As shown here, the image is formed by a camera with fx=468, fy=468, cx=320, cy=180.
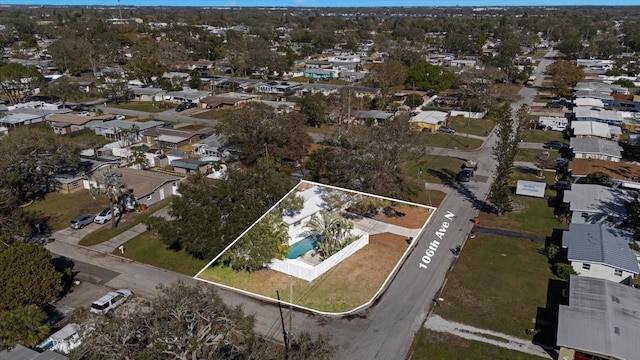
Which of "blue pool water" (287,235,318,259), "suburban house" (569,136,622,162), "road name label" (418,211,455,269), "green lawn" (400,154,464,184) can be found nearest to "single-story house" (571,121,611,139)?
"suburban house" (569,136,622,162)

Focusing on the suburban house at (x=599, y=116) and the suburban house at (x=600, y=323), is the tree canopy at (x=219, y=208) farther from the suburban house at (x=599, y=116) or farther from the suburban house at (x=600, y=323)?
the suburban house at (x=599, y=116)

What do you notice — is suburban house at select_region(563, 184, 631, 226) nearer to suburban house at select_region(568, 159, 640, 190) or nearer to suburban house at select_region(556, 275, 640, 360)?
suburban house at select_region(568, 159, 640, 190)

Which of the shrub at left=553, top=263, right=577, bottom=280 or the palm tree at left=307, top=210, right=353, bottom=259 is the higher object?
the palm tree at left=307, top=210, right=353, bottom=259

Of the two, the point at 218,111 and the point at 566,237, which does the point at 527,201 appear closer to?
the point at 566,237

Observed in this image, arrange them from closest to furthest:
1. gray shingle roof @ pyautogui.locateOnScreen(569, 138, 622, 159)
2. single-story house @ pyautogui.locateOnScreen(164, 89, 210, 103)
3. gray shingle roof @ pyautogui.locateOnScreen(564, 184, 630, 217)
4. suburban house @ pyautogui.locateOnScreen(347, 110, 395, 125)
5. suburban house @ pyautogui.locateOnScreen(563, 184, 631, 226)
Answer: suburban house @ pyautogui.locateOnScreen(563, 184, 631, 226) < gray shingle roof @ pyautogui.locateOnScreen(564, 184, 630, 217) < gray shingle roof @ pyautogui.locateOnScreen(569, 138, 622, 159) < suburban house @ pyautogui.locateOnScreen(347, 110, 395, 125) < single-story house @ pyautogui.locateOnScreen(164, 89, 210, 103)

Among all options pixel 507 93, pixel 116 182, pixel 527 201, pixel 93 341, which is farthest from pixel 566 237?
pixel 507 93

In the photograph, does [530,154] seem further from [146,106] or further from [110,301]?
[146,106]

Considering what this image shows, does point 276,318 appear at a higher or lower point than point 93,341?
lower
